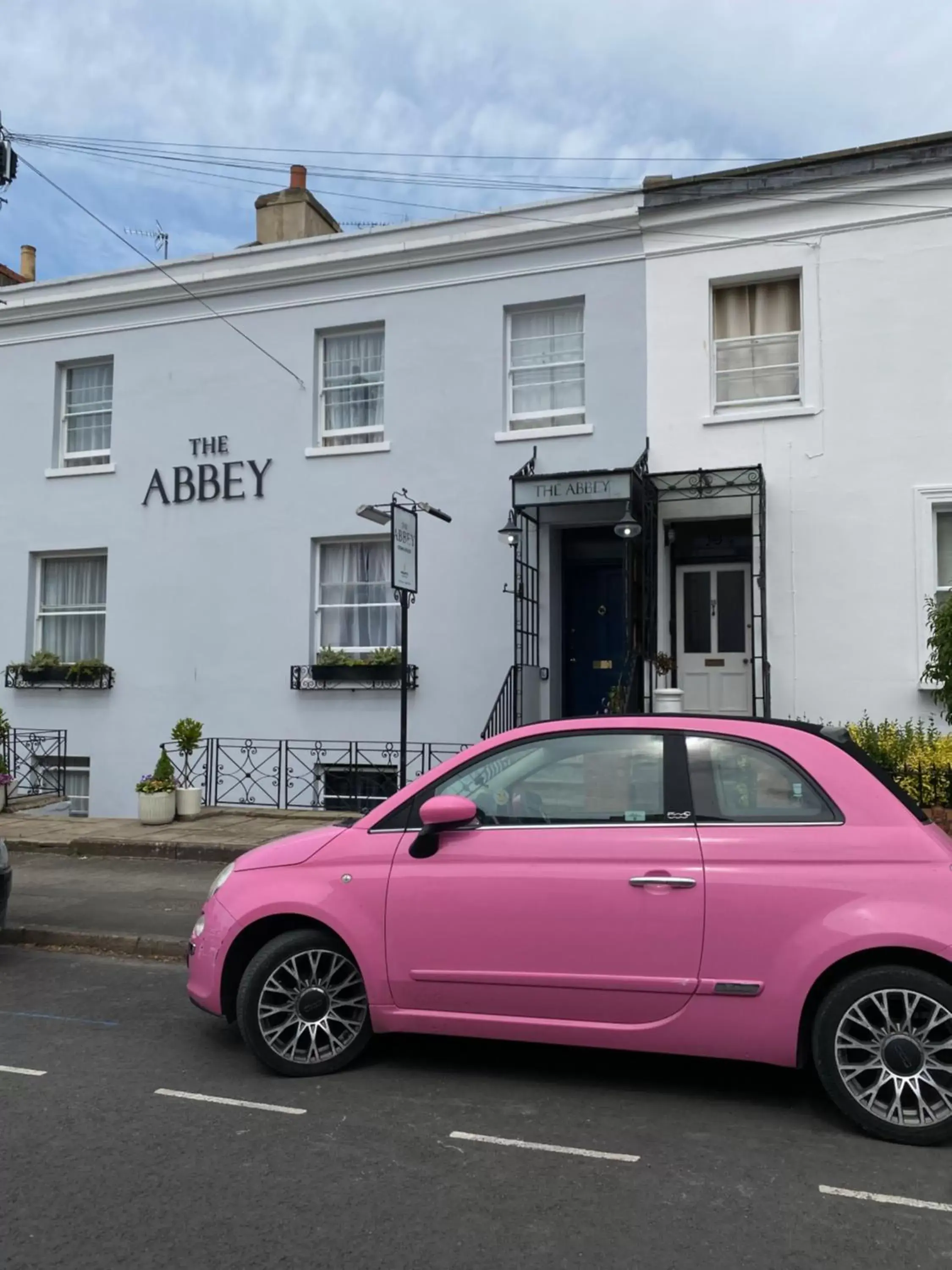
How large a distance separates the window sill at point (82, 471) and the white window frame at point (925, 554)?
10478 millimetres

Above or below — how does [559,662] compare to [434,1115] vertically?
above

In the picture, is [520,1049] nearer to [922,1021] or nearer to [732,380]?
[922,1021]

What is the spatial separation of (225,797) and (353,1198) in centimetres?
1048

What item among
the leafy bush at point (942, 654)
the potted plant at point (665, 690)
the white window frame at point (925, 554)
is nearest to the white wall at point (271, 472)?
the potted plant at point (665, 690)

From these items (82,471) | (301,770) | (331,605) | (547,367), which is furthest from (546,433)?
(82,471)

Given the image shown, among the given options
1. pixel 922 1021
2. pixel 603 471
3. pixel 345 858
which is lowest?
pixel 922 1021

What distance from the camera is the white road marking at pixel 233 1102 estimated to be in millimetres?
4547

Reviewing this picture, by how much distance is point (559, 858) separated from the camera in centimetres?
465

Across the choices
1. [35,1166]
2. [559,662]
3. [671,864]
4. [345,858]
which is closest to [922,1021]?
[671,864]

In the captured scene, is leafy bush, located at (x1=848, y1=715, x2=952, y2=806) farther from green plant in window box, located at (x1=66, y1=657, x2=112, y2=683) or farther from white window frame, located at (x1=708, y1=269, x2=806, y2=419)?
green plant in window box, located at (x1=66, y1=657, x2=112, y2=683)

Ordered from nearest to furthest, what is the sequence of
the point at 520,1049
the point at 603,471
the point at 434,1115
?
the point at 434,1115 → the point at 520,1049 → the point at 603,471

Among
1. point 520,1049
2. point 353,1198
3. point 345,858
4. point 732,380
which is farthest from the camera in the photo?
point 732,380

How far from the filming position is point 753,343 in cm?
1206

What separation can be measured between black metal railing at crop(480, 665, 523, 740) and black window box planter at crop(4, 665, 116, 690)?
5716 mm
